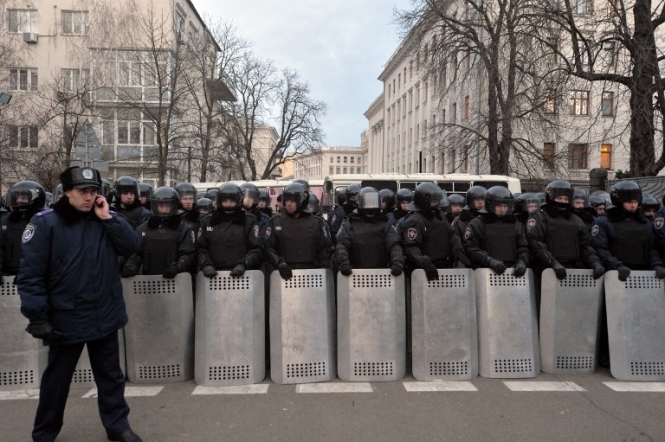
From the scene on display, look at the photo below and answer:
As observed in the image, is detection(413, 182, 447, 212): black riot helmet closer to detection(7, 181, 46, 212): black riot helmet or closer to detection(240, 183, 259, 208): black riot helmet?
detection(240, 183, 259, 208): black riot helmet

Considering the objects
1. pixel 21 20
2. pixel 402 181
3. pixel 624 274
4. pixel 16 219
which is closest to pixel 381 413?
pixel 624 274

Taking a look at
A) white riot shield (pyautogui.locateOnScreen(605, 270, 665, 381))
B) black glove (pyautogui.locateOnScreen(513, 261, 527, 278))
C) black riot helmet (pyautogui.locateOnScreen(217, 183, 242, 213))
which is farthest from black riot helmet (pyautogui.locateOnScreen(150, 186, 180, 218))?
white riot shield (pyautogui.locateOnScreen(605, 270, 665, 381))

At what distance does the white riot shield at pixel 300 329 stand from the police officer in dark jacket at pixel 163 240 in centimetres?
104

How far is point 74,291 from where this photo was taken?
145 inches

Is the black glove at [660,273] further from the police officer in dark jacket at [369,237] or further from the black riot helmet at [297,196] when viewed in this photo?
the black riot helmet at [297,196]

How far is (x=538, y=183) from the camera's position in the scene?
914 inches

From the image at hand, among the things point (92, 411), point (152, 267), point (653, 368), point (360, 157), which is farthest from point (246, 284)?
point (360, 157)

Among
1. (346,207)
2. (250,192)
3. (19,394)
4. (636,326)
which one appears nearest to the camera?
(19,394)

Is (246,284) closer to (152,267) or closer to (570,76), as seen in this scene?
(152,267)

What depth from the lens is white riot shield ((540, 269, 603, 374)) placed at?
565 cm

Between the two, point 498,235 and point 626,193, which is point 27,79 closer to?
point 498,235

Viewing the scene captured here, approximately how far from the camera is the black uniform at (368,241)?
19.2 ft

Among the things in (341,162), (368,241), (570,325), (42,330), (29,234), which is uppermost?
(341,162)

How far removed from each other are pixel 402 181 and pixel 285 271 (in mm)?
14680
